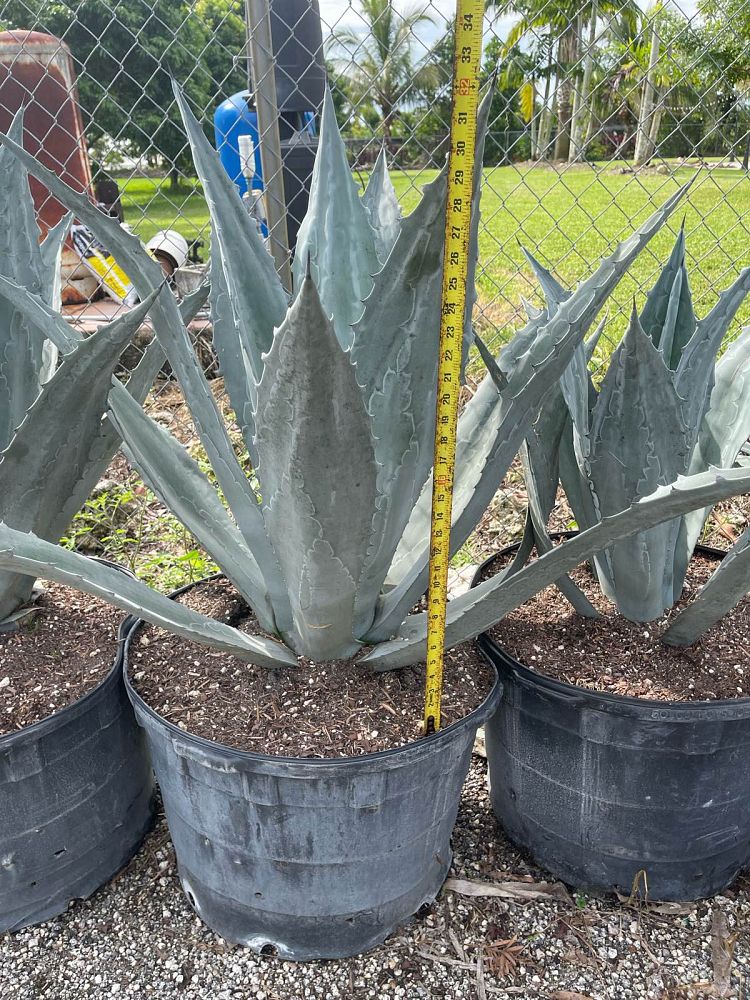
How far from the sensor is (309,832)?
1.17 meters

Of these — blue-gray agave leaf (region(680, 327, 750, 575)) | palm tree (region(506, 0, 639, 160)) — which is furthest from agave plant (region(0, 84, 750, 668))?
palm tree (region(506, 0, 639, 160))

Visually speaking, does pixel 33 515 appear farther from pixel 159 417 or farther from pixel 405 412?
pixel 159 417

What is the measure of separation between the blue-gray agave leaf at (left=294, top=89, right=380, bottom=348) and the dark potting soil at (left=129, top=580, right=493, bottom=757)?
0.54m

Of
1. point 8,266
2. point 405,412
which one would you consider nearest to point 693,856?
point 405,412

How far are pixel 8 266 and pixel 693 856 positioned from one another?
4.97 ft

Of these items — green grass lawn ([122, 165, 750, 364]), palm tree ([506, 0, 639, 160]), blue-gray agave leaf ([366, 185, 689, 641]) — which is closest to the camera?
blue-gray agave leaf ([366, 185, 689, 641])

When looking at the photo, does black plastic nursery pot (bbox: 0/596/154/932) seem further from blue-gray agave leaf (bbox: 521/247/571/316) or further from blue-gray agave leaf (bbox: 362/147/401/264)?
blue-gray agave leaf (bbox: 521/247/571/316)

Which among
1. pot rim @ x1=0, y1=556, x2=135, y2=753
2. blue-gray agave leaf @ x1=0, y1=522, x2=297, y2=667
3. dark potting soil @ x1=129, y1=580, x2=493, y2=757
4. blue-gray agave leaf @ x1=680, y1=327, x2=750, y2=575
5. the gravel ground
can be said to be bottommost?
the gravel ground

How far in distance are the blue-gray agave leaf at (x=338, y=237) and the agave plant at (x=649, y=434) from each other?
267 mm

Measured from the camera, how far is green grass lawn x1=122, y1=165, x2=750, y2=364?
11.0 feet

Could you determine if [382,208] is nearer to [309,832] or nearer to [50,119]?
[309,832]

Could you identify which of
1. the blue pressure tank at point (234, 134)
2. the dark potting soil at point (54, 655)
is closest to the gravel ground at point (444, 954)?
the dark potting soil at point (54, 655)

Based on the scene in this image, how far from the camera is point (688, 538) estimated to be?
1.43 metres

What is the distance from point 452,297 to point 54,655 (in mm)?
939
